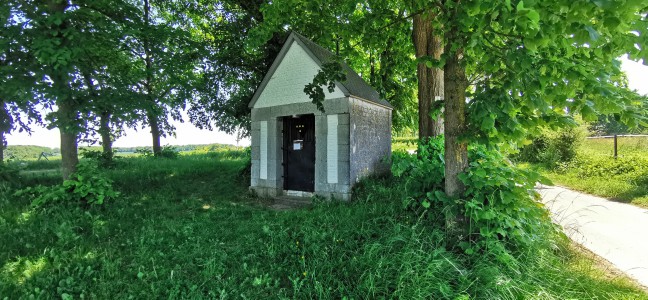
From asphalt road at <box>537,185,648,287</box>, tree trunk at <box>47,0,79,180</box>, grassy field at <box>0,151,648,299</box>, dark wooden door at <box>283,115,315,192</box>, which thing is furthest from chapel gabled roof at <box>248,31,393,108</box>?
asphalt road at <box>537,185,648,287</box>

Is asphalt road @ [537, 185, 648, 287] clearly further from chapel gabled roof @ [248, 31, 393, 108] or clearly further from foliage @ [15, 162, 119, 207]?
foliage @ [15, 162, 119, 207]

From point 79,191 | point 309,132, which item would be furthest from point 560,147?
point 79,191

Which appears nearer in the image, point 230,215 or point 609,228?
point 609,228

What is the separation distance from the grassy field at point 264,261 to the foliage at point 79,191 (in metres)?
0.16

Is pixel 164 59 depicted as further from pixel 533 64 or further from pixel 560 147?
pixel 560 147

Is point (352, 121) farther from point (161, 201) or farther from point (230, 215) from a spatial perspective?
point (161, 201)

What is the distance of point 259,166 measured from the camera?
7.93 m

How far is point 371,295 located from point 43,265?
3.67m

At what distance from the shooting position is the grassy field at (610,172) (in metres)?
6.80

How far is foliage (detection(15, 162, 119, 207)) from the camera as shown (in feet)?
16.7

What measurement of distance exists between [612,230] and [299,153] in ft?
20.1

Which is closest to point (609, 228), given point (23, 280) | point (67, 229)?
point (23, 280)

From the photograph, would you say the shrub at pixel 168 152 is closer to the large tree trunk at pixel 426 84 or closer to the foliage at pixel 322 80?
the large tree trunk at pixel 426 84

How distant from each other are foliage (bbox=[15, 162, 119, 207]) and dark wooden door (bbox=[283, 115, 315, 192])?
150 inches
